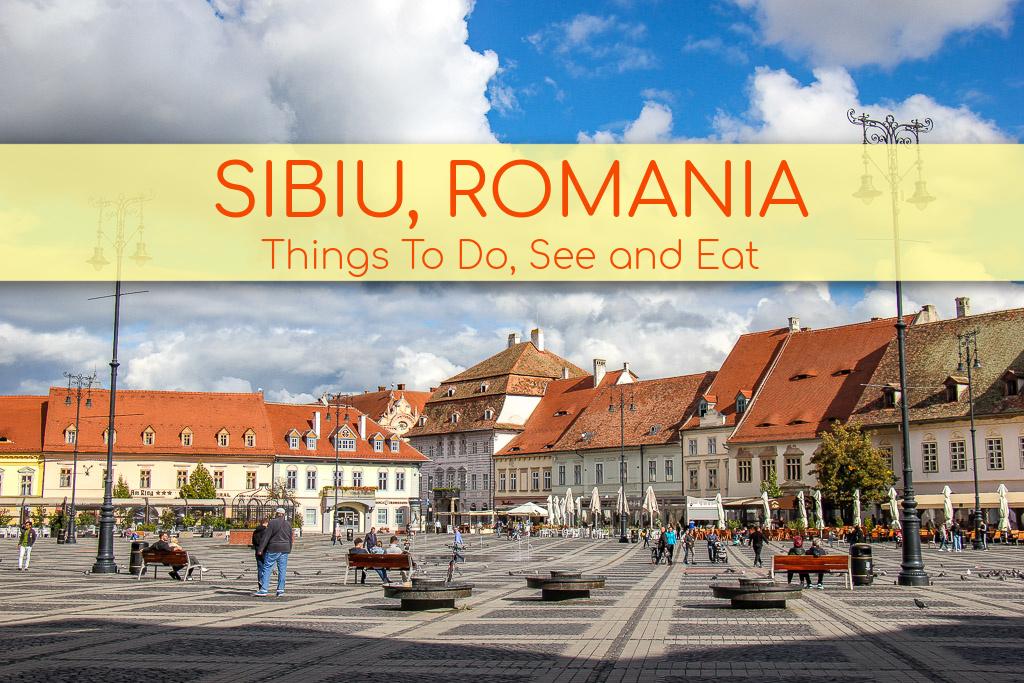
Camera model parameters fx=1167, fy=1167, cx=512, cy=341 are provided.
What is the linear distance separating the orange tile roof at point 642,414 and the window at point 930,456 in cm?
2032

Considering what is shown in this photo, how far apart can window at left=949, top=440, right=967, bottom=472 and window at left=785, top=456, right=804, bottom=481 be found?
1040 centimetres

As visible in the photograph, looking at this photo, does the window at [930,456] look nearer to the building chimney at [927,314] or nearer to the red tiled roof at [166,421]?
the building chimney at [927,314]

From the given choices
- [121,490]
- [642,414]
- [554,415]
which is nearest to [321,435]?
[121,490]

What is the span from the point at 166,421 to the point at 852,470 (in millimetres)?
49564

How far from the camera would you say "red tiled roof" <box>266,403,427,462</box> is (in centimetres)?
8919

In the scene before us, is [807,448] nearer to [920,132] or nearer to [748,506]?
[748,506]

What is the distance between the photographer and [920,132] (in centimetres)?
2669

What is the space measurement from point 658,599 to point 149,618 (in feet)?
30.2

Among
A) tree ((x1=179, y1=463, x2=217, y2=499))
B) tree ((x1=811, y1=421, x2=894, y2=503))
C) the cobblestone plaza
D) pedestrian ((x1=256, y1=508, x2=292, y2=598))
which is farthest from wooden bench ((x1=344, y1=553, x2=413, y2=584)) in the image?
tree ((x1=179, y1=463, x2=217, y2=499))

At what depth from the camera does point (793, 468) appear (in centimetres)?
7394

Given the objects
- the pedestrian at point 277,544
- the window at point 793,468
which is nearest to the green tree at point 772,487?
the window at point 793,468

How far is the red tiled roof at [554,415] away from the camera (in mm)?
97125

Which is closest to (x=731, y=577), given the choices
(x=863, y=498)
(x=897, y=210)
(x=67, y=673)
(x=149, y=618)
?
(x=897, y=210)

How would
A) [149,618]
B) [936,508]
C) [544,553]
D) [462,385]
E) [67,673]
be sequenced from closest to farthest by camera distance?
1. [67,673]
2. [149,618]
3. [544,553]
4. [936,508]
5. [462,385]
